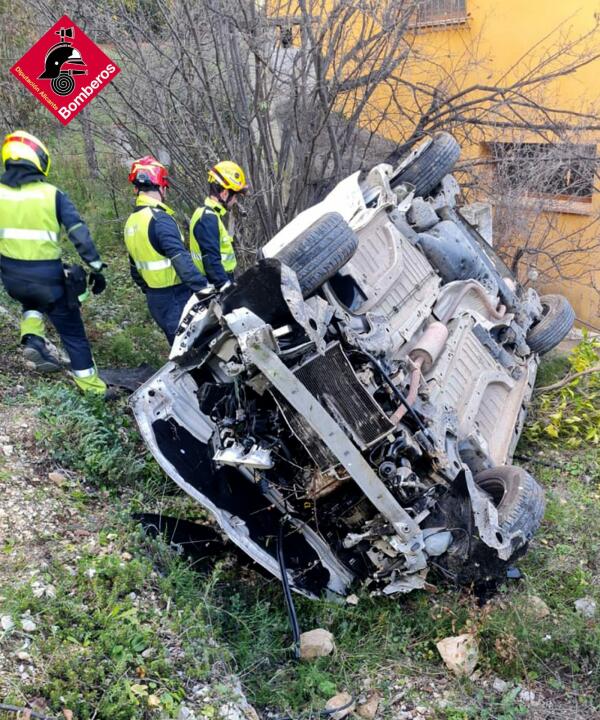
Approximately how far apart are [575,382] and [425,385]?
87.7 inches

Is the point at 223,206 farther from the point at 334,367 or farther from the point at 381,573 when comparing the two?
the point at 381,573

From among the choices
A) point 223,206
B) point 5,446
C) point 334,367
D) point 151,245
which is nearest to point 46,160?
point 151,245

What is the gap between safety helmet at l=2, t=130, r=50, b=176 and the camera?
14.4 feet

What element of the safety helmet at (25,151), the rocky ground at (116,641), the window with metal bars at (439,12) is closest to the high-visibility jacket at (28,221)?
the safety helmet at (25,151)

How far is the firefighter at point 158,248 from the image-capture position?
4805 millimetres

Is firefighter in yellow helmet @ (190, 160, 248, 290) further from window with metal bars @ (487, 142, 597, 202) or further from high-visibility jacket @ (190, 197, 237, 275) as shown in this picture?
window with metal bars @ (487, 142, 597, 202)

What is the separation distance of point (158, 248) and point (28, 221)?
0.84m

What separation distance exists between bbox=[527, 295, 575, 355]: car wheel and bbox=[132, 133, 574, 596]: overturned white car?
1675mm

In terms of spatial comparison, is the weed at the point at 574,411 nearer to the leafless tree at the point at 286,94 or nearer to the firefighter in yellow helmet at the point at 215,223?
the leafless tree at the point at 286,94

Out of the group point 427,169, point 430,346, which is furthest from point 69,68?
point 430,346

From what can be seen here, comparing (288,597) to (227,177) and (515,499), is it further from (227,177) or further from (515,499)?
(227,177)

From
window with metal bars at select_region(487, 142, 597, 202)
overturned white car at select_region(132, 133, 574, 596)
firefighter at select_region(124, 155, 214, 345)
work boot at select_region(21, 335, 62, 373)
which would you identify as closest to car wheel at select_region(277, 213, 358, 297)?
overturned white car at select_region(132, 133, 574, 596)

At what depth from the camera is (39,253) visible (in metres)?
4.58

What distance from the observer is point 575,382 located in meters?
5.67
